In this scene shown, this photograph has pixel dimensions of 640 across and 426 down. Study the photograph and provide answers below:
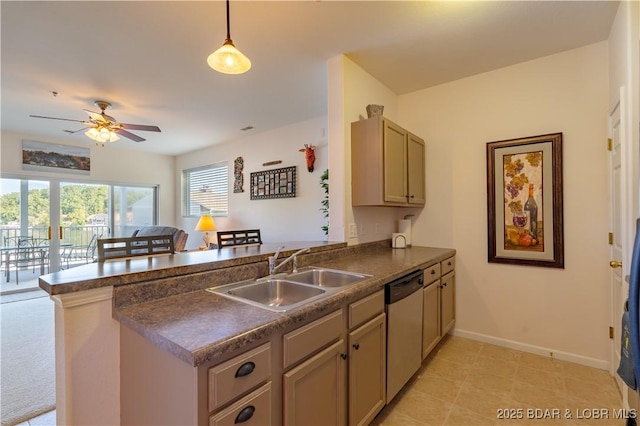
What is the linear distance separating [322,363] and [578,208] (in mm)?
2550

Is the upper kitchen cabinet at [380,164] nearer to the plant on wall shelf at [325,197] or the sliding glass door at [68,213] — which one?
the plant on wall shelf at [325,197]

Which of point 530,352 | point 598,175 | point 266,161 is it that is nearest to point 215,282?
point 530,352

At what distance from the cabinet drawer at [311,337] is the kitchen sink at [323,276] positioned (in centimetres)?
45

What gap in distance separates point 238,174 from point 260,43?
3235 mm

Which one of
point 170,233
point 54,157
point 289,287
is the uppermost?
point 54,157

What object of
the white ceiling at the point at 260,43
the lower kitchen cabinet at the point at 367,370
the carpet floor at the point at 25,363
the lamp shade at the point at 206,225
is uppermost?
the white ceiling at the point at 260,43

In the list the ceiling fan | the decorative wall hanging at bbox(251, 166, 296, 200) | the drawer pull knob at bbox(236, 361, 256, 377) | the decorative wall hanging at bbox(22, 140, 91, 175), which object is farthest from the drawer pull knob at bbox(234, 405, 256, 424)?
the decorative wall hanging at bbox(22, 140, 91, 175)

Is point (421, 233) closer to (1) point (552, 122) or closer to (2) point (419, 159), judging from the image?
(2) point (419, 159)

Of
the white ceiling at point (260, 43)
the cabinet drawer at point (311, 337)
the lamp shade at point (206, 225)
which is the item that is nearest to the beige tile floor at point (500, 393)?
the cabinet drawer at point (311, 337)

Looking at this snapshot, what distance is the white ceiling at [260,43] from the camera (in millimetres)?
1999

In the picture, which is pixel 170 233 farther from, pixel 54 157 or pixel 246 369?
pixel 246 369

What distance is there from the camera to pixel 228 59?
1.73 meters

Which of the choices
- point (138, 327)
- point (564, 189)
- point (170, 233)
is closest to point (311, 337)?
point (138, 327)

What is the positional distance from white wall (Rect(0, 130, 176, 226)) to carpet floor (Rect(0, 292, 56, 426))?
2334mm
